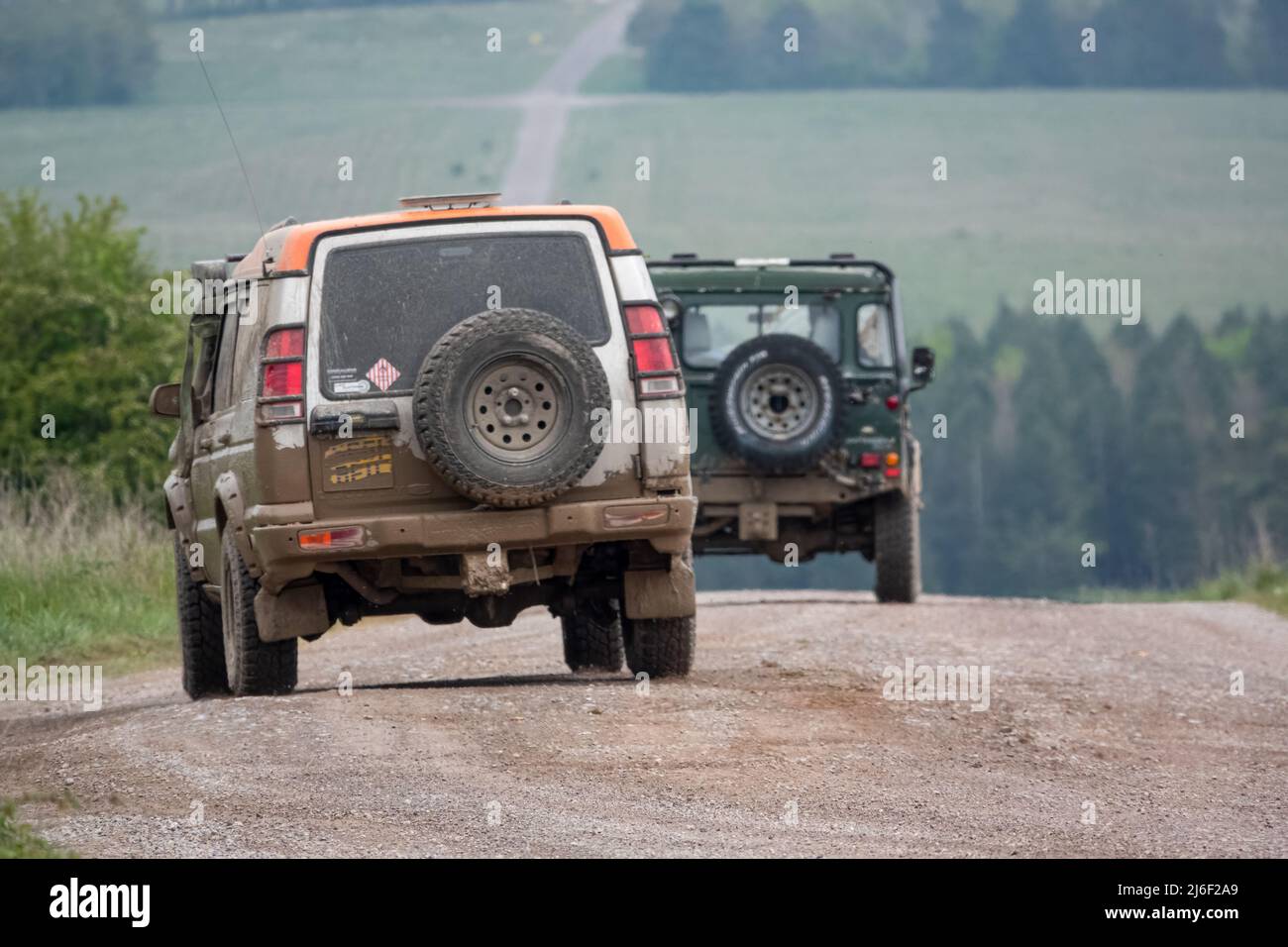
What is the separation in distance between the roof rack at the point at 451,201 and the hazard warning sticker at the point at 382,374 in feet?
2.88

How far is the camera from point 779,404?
17328 mm

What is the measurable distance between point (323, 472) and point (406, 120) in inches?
6033

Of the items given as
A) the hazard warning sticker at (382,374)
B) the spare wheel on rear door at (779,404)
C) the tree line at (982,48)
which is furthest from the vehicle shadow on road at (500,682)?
the tree line at (982,48)

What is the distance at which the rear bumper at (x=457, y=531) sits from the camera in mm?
9320

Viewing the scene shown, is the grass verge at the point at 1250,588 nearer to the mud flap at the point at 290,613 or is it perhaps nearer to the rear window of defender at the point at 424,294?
the rear window of defender at the point at 424,294

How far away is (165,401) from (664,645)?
318cm

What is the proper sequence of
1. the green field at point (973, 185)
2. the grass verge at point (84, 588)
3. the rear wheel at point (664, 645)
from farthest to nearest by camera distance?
1. the green field at point (973, 185)
2. the grass verge at point (84, 588)
3. the rear wheel at point (664, 645)

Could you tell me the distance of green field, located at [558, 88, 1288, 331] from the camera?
13862 cm

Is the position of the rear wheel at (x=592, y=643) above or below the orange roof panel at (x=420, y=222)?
below

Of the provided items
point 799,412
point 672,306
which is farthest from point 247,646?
point 799,412

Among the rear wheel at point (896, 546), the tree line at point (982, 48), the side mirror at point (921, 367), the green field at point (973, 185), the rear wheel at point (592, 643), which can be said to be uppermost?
the tree line at point (982, 48)

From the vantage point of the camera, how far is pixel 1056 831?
7.06 metres

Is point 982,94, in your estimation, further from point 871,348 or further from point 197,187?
point 871,348
